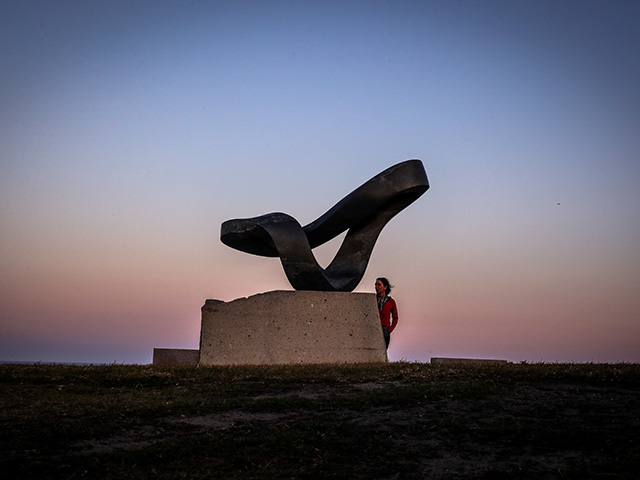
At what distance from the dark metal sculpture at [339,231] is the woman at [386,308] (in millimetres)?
581

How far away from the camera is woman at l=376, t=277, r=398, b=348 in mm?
14133

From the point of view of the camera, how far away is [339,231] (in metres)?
14.5

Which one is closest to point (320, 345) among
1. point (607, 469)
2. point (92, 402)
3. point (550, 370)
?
point (550, 370)

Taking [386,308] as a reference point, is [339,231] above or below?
above

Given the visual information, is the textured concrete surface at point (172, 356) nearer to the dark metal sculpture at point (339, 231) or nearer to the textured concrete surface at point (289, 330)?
the textured concrete surface at point (289, 330)

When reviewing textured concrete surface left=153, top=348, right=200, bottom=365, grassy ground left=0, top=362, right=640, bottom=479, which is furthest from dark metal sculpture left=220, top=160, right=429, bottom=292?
textured concrete surface left=153, top=348, right=200, bottom=365

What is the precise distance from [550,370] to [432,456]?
210 inches

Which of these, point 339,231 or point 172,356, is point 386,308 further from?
point 172,356

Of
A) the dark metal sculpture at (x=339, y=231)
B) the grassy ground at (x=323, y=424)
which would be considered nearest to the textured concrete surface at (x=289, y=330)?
the dark metal sculpture at (x=339, y=231)

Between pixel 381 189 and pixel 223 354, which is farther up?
pixel 381 189

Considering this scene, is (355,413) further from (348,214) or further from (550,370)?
(348,214)

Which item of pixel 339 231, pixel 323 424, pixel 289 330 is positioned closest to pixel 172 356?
pixel 289 330

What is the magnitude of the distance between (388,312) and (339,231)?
2185mm

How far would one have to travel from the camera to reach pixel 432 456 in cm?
637
